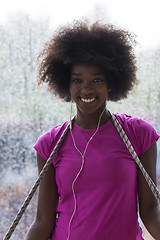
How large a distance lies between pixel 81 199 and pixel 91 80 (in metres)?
0.28

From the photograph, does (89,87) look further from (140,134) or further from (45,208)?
(45,208)

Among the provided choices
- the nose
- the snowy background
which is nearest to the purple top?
the nose

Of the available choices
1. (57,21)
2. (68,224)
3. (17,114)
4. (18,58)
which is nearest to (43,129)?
(17,114)

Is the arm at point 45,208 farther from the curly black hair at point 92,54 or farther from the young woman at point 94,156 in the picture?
the curly black hair at point 92,54

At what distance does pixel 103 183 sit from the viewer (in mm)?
865

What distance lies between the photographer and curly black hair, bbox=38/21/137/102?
912 mm

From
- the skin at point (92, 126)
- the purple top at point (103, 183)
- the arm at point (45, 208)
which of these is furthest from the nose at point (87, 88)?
the arm at point (45, 208)

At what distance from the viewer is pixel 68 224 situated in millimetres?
909

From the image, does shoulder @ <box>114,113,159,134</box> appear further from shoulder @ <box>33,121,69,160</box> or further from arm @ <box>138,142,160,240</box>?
shoulder @ <box>33,121,69,160</box>

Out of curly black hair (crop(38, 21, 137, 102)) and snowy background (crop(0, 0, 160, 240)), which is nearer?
curly black hair (crop(38, 21, 137, 102))

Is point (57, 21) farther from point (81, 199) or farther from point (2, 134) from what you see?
point (81, 199)

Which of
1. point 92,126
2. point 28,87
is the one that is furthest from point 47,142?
point 28,87

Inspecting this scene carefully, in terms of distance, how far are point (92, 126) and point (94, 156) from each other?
9 centimetres

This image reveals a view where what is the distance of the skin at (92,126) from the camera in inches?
34.5
